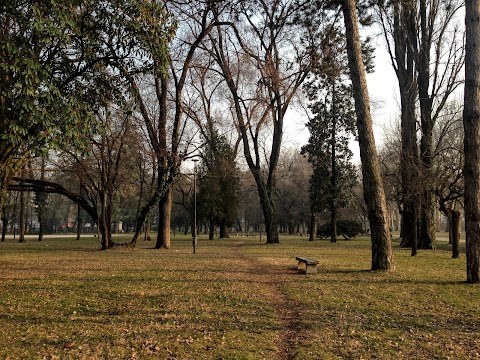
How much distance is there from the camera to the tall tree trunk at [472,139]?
1020 centimetres

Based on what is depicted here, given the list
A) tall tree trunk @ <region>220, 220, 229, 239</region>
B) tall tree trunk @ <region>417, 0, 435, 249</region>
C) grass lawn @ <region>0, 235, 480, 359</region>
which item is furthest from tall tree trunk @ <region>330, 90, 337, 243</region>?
grass lawn @ <region>0, 235, 480, 359</region>

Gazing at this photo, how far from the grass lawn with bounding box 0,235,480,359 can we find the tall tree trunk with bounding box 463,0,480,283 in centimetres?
100

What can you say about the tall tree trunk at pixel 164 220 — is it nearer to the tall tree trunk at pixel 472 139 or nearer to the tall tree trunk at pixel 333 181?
the tall tree trunk at pixel 333 181

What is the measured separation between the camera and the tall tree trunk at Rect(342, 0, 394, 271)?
41.1 ft

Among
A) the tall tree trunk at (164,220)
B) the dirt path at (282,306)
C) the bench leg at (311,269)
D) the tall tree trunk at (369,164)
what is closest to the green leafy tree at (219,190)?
the tall tree trunk at (164,220)

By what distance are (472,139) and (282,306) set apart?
6.31 metres

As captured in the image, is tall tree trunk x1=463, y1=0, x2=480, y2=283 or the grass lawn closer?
the grass lawn

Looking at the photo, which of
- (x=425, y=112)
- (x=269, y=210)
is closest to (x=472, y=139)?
(x=425, y=112)

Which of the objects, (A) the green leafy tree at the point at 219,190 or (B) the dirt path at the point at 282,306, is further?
(A) the green leafy tree at the point at 219,190

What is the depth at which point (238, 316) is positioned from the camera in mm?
7090

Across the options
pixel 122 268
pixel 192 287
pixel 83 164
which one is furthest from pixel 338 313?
pixel 83 164

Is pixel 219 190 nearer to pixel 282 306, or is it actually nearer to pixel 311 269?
pixel 311 269

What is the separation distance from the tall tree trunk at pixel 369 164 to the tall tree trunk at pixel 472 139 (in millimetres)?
2515

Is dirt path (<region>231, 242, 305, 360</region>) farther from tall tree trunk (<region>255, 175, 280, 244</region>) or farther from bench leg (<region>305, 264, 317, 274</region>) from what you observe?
tall tree trunk (<region>255, 175, 280, 244</region>)
